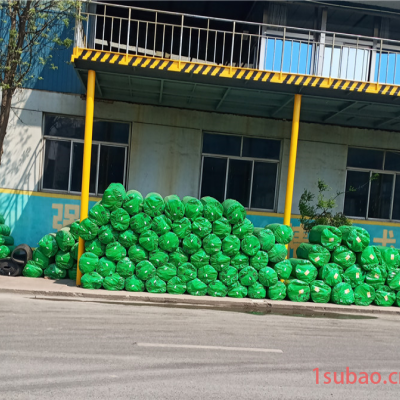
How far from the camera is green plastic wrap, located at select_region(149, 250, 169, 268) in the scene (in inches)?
331

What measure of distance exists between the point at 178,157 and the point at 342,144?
505 centimetres

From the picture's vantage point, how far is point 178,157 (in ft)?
38.4

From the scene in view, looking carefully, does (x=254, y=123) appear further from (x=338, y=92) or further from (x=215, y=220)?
(x=215, y=220)

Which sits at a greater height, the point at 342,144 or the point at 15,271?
the point at 342,144

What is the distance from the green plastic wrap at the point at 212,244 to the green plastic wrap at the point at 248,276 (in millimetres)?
740

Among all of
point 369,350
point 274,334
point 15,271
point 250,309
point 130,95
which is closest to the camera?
point 369,350

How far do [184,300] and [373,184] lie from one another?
25.4 feet

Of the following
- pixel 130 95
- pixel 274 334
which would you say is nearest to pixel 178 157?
pixel 130 95

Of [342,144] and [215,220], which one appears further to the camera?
[342,144]

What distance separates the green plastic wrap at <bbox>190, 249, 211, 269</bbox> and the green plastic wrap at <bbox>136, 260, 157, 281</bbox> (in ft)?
2.80

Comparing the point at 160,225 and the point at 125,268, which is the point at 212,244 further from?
the point at 125,268

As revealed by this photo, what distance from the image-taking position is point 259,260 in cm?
862

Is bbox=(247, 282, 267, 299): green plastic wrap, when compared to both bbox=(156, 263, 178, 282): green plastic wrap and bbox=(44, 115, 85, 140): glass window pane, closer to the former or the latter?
bbox=(156, 263, 178, 282): green plastic wrap

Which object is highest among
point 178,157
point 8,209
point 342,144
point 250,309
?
point 342,144
